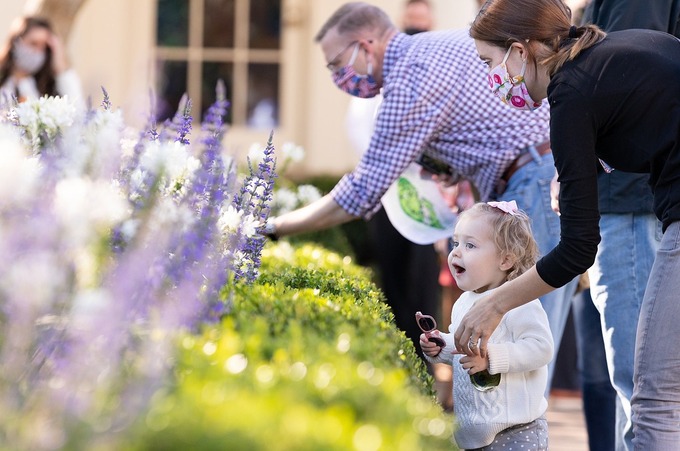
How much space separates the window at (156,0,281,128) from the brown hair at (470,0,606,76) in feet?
21.0

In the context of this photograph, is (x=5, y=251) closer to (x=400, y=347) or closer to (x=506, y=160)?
(x=400, y=347)

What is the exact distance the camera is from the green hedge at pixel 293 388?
1.47 m

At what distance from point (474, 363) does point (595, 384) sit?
1599 millimetres

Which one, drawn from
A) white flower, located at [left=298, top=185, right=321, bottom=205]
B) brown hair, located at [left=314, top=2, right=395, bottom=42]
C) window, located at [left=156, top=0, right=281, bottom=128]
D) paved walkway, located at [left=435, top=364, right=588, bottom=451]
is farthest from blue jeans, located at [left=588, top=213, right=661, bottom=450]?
window, located at [left=156, top=0, right=281, bottom=128]

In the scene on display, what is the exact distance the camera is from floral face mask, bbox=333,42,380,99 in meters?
4.39

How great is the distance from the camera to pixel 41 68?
6.27 metres

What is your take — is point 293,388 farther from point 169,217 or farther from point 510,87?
point 510,87

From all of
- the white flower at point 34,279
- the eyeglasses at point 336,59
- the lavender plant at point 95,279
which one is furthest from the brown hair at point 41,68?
the white flower at point 34,279

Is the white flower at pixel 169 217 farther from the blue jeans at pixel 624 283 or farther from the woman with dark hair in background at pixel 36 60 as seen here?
the woman with dark hair in background at pixel 36 60

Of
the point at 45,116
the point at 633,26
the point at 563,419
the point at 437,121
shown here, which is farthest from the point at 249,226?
the point at 563,419

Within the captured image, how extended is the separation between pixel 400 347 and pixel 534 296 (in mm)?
454

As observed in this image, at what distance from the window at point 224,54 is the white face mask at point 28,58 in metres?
3.13

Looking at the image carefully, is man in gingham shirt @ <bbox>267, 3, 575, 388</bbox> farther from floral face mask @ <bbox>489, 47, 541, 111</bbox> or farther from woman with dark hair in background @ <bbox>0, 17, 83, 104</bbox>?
woman with dark hair in background @ <bbox>0, 17, 83, 104</bbox>

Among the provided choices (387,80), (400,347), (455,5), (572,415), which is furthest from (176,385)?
(455,5)
